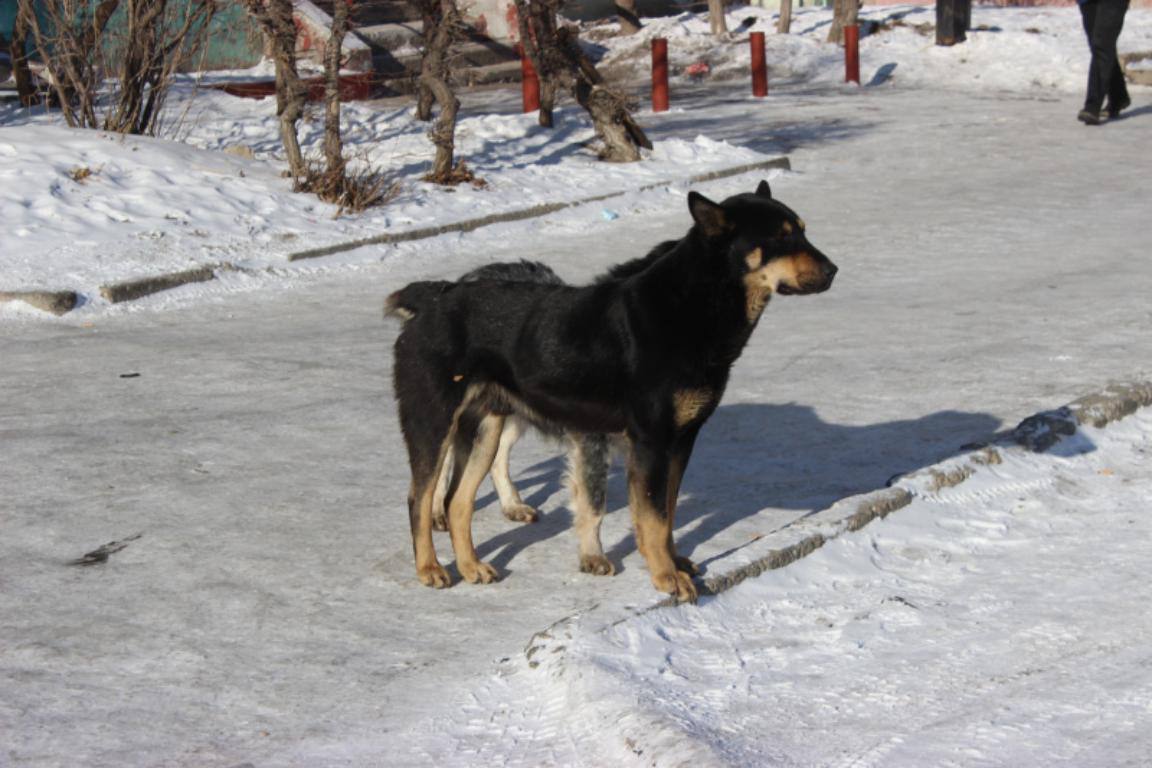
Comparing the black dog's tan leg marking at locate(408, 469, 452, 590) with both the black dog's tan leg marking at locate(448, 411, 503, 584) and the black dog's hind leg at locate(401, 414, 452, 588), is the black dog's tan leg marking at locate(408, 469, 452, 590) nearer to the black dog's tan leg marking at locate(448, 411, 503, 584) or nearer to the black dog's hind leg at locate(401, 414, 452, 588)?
the black dog's hind leg at locate(401, 414, 452, 588)

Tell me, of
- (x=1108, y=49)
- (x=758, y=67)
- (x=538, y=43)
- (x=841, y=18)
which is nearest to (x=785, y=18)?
(x=841, y=18)

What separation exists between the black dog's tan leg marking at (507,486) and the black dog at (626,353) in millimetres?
723

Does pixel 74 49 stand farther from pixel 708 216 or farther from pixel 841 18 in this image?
pixel 841 18

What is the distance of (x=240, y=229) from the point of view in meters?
12.9

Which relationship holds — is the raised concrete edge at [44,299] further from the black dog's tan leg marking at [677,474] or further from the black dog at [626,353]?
the black dog's tan leg marking at [677,474]

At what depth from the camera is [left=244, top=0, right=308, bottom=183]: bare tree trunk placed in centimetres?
1366

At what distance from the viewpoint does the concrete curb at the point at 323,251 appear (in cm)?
1089

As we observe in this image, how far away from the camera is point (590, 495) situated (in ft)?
19.5

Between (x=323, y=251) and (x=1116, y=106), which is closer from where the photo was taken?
(x=323, y=251)

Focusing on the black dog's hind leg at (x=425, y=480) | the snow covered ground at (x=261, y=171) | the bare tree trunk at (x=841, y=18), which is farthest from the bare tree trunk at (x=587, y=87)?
the bare tree trunk at (x=841, y=18)

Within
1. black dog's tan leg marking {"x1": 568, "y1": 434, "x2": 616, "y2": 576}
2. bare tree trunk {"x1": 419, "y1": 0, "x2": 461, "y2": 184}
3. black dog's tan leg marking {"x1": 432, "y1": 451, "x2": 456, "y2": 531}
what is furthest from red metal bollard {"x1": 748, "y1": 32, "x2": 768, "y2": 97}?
black dog's tan leg marking {"x1": 568, "y1": 434, "x2": 616, "y2": 576}

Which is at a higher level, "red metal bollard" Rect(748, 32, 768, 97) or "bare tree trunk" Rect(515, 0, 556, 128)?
"bare tree trunk" Rect(515, 0, 556, 128)

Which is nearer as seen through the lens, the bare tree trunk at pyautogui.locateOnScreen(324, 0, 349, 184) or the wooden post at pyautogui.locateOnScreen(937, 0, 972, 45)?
the bare tree trunk at pyautogui.locateOnScreen(324, 0, 349, 184)

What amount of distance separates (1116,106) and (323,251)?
1146 cm
